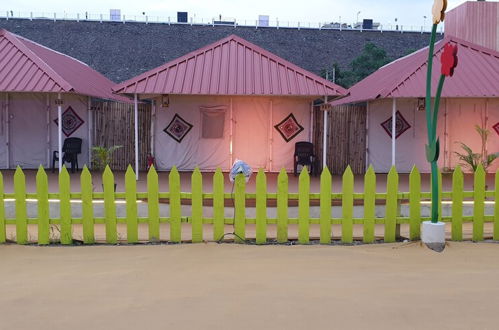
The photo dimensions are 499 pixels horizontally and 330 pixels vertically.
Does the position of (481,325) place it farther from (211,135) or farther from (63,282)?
(211,135)

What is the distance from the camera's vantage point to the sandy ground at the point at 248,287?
3593 mm

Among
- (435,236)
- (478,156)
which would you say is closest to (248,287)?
(435,236)

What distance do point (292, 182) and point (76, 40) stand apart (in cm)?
3061

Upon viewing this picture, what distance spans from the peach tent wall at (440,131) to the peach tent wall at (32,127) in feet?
28.2

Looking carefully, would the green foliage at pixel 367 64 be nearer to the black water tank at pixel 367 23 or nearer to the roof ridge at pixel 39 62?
the roof ridge at pixel 39 62

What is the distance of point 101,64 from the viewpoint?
34.8 m

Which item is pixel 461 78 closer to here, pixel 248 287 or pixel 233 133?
pixel 233 133

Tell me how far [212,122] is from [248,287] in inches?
420

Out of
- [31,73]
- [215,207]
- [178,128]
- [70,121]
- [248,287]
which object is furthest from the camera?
[70,121]

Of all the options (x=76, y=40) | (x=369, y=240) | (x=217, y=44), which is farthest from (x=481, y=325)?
(x=76, y=40)

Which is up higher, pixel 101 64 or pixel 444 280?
pixel 101 64

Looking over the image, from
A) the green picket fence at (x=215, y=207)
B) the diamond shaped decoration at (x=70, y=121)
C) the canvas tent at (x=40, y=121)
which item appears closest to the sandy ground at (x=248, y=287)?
the green picket fence at (x=215, y=207)

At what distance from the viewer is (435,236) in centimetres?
Result: 582

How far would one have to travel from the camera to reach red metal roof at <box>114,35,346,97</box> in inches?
480
